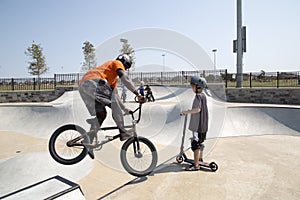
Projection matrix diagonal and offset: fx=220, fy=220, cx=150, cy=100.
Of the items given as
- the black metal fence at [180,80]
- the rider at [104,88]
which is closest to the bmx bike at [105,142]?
the rider at [104,88]

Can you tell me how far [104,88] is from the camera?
3.57m

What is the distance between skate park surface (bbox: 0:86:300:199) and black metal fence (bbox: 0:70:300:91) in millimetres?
5962

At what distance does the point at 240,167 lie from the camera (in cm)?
448

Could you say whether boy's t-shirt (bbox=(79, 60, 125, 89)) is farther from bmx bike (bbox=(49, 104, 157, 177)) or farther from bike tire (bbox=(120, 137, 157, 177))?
bike tire (bbox=(120, 137, 157, 177))

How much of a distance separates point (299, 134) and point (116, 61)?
6.87 meters

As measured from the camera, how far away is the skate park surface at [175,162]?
357 cm

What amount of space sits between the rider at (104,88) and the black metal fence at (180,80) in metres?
11.2

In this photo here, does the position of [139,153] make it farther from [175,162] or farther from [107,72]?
[107,72]

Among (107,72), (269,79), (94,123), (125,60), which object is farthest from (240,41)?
(94,123)

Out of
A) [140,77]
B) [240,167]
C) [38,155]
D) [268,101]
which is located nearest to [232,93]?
[268,101]

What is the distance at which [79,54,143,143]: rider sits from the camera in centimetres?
355

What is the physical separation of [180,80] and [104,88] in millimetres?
17376

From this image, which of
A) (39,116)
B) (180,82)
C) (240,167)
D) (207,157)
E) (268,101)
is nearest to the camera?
(240,167)

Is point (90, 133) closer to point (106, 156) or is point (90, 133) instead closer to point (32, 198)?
point (32, 198)
